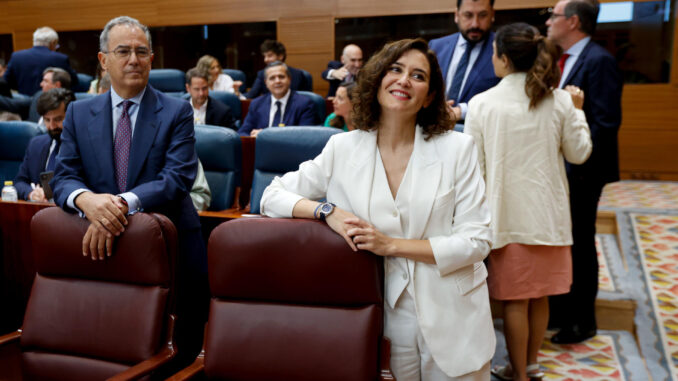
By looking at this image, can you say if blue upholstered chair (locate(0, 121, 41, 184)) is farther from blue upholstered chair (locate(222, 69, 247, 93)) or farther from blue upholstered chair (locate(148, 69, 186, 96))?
blue upholstered chair (locate(222, 69, 247, 93))

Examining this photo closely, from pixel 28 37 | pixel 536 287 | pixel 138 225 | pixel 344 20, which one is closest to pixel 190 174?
pixel 138 225

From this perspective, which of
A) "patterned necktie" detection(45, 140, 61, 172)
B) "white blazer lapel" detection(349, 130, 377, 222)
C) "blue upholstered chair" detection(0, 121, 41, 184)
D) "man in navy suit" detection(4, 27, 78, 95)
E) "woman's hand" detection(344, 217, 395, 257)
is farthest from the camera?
"man in navy suit" detection(4, 27, 78, 95)

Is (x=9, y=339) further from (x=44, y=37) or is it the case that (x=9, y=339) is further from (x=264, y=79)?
(x=44, y=37)

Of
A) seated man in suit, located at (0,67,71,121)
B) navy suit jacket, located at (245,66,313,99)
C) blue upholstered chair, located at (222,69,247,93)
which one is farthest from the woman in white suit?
blue upholstered chair, located at (222,69,247,93)

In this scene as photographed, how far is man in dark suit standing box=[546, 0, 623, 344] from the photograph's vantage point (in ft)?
8.21

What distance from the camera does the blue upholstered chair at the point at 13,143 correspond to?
3.26 metres

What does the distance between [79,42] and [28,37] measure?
0.75 metres

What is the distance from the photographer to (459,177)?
4.45ft

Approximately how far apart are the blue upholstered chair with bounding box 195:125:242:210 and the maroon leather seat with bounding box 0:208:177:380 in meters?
1.35

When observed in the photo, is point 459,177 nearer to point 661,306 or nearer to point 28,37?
point 661,306

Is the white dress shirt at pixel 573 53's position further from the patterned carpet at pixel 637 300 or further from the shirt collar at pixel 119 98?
the shirt collar at pixel 119 98

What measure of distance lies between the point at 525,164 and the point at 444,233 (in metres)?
0.84

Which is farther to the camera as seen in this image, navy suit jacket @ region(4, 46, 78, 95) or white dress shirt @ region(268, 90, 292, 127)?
navy suit jacket @ region(4, 46, 78, 95)

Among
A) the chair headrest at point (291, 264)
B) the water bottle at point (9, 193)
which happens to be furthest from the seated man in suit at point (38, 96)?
the chair headrest at point (291, 264)
